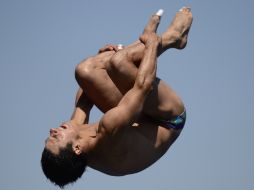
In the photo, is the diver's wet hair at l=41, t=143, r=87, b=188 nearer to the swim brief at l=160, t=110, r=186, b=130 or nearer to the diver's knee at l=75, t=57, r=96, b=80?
the diver's knee at l=75, t=57, r=96, b=80

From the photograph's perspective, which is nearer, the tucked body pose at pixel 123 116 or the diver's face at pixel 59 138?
the tucked body pose at pixel 123 116

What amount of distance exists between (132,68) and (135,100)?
440 millimetres

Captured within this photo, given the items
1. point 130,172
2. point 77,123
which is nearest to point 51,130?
point 77,123

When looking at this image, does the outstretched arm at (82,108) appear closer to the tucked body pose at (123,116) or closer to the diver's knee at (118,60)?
the tucked body pose at (123,116)

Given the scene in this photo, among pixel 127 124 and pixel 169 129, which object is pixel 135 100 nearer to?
pixel 127 124

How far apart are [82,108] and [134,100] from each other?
1248mm

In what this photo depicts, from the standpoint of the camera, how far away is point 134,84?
9.06m

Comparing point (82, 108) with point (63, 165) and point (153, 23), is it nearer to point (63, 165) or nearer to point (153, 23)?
point (63, 165)

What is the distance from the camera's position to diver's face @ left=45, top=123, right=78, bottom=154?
9.25m

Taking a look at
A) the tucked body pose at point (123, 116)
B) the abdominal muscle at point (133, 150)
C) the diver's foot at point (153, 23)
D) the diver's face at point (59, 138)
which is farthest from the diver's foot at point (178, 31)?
the diver's face at point (59, 138)

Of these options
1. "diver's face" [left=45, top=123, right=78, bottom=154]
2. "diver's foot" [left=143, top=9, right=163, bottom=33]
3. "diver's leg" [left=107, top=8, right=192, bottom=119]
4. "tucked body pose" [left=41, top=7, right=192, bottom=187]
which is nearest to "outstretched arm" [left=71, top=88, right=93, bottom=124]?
"tucked body pose" [left=41, top=7, right=192, bottom=187]

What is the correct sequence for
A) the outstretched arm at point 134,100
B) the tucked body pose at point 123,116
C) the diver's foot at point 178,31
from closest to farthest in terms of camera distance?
the outstretched arm at point 134,100, the tucked body pose at point 123,116, the diver's foot at point 178,31

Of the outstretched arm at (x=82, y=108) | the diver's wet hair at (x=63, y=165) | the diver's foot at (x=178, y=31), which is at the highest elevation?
the diver's foot at (x=178, y=31)

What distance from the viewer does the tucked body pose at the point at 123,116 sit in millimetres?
8953
